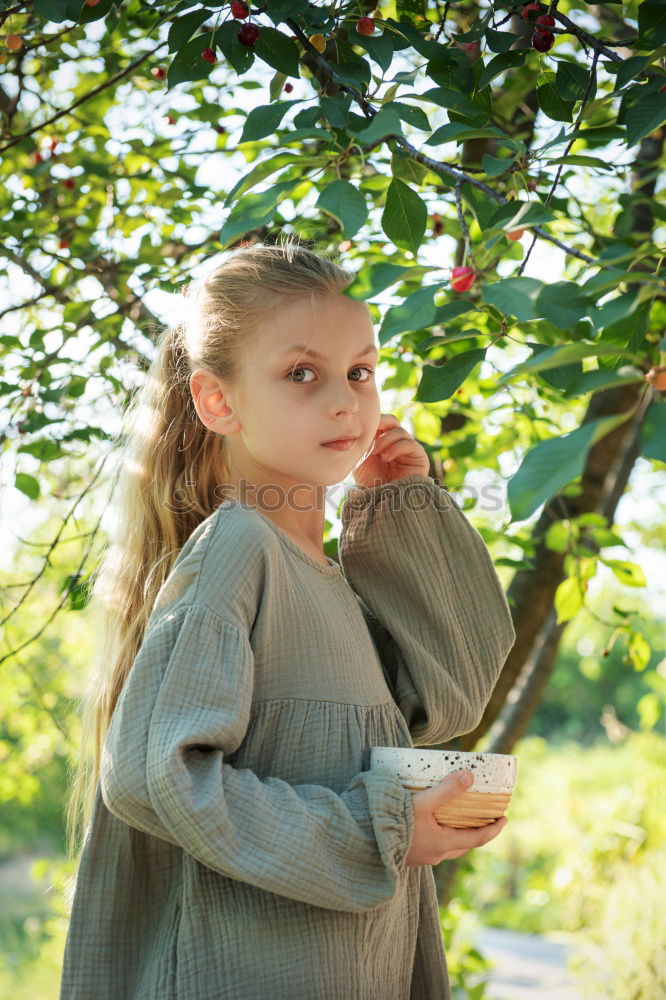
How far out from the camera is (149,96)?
2.53m

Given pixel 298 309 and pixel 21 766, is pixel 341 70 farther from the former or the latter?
pixel 21 766

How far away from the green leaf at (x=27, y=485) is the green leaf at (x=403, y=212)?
0.98 m

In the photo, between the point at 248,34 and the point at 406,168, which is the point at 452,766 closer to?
the point at 406,168

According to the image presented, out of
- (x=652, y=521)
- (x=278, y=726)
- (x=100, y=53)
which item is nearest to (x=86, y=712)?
(x=278, y=726)

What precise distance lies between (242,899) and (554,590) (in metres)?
1.39

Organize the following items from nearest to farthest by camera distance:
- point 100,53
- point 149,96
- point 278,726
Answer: point 278,726 → point 100,53 → point 149,96

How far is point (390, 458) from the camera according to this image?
147 centimetres

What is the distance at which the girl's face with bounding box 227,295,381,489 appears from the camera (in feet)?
4.10

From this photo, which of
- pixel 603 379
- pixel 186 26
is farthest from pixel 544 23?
pixel 603 379

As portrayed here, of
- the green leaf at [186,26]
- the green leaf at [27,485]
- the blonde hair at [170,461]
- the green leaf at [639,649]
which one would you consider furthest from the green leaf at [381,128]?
the green leaf at [639,649]

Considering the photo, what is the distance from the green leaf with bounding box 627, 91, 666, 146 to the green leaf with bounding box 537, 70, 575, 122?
0.24 m

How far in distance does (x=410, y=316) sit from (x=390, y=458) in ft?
1.94

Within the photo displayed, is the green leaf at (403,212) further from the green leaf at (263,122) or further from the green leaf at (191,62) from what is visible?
the green leaf at (191,62)

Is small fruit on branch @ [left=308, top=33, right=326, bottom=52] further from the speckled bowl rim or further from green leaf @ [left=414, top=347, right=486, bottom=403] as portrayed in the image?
the speckled bowl rim
